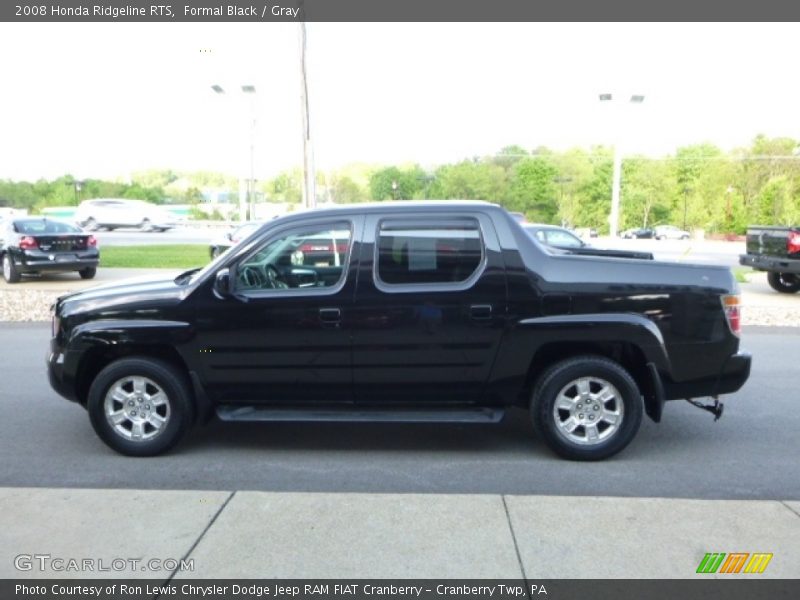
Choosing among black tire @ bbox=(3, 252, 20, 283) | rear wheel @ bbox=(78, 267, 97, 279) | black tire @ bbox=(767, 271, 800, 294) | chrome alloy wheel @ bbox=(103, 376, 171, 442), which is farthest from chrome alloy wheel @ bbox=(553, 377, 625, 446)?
black tire @ bbox=(3, 252, 20, 283)

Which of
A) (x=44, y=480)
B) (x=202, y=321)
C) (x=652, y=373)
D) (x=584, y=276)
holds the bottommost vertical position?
(x=44, y=480)

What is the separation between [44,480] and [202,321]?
1469 millimetres

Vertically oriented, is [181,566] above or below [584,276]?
below

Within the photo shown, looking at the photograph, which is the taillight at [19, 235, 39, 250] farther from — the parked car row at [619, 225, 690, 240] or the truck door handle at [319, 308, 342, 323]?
the parked car row at [619, 225, 690, 240]

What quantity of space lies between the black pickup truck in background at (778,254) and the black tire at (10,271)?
1684 centimetres

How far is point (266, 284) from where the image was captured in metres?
5.36

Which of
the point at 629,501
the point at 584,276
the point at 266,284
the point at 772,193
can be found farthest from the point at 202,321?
the point at 772,193

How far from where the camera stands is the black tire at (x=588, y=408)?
514 centimetres

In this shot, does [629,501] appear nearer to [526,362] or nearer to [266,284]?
[526,362]

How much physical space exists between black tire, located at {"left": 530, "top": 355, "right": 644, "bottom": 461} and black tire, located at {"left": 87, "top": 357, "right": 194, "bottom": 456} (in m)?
2.55

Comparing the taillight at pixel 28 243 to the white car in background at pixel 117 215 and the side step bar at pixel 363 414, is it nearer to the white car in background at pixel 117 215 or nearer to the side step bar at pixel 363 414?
the side step bar at pixel 363 414
